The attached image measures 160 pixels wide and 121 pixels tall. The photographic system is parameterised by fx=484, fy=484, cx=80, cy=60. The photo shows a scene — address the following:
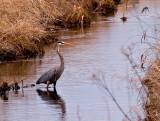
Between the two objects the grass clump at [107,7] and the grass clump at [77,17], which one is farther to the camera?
the grass clump at [107,7]

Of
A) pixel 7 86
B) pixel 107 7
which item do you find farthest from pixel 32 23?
pixel 107 7

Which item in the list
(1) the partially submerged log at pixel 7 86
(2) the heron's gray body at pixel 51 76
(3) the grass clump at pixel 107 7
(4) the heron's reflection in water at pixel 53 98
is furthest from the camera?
(3) the grass clump at pixel 107 7

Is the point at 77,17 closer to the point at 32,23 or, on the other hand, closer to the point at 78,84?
the point at 32,23

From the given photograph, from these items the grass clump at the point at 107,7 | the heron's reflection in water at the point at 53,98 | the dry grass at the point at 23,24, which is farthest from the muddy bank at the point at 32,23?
the heron's reflection in water at the point at 53,98

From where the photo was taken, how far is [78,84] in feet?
35.9

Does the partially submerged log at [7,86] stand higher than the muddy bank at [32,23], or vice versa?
the muddy bank at [32,23]

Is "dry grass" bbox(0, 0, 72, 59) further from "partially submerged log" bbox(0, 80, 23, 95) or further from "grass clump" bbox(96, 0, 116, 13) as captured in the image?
"grass clump" bbox(96, 0, 116, 13)

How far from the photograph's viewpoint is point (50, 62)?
14.0m

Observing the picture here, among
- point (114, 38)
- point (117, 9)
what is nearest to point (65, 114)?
point (114, 38)

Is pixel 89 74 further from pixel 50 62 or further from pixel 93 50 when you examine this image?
pixel 93 50

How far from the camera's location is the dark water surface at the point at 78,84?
8516 millimetres

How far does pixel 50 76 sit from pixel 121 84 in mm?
1573

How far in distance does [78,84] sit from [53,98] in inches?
46.7

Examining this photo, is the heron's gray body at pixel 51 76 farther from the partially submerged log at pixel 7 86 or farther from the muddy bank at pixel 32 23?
the muddy bank at pixel 32 23
